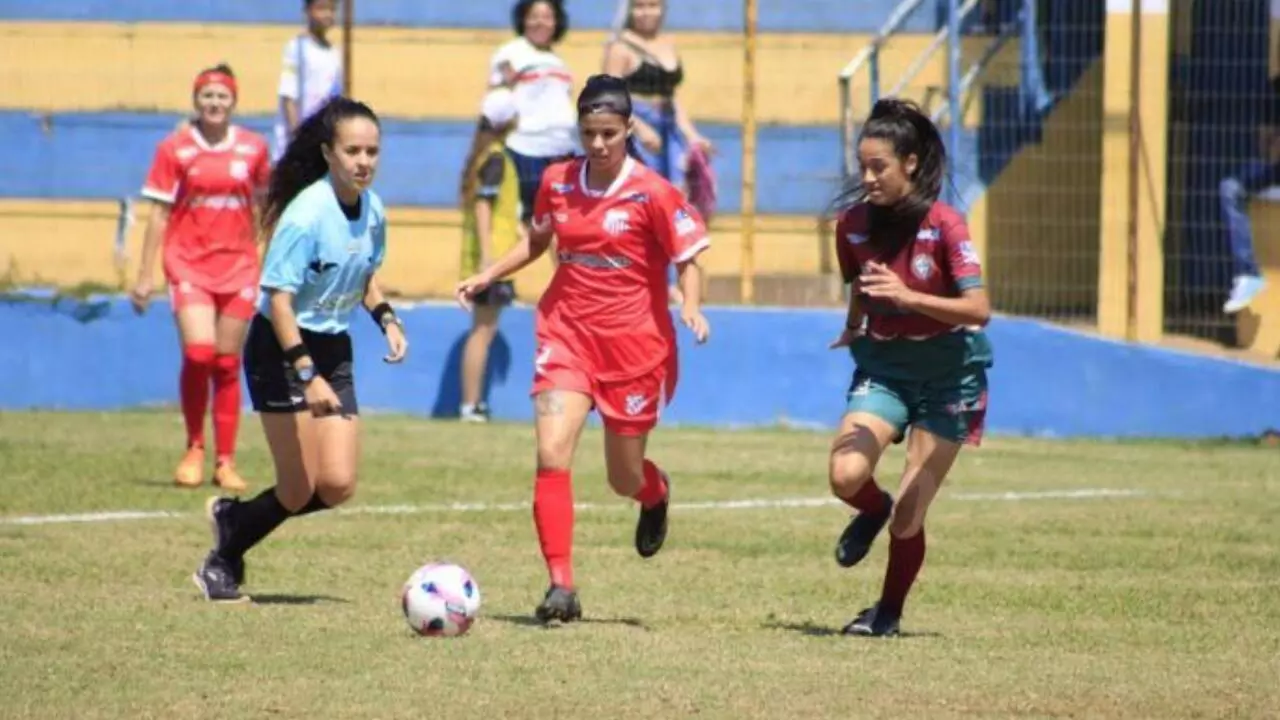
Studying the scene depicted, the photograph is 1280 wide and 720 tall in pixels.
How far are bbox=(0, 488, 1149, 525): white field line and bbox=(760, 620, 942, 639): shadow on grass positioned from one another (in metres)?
3.76

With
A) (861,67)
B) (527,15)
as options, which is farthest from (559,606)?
(861,67)

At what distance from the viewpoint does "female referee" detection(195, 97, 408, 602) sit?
31.8ft

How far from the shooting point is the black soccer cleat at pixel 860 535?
375 inches

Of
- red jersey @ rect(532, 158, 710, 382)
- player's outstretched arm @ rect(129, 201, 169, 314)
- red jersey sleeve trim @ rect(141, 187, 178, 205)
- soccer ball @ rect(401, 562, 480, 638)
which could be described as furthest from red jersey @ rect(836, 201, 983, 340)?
player's outstretched arm @ rect(129, 201, 169, 314)

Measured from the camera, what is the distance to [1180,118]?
18.3 meters

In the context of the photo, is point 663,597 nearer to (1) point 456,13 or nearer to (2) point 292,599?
(2) point 292,599

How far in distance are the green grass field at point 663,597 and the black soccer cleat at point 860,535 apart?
258 millimetres

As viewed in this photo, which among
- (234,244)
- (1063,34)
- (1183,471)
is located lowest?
(1183,471)

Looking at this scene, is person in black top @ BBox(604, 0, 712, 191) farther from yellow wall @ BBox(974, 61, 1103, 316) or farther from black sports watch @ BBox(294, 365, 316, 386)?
black sports watch @ BBox(294, 365, 316, 386)

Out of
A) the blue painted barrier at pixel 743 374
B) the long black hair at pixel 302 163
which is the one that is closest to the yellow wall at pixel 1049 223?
the blue painted barrier at pixel 743 374

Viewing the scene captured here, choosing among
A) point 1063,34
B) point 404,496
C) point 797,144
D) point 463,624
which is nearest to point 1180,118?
point 1063,34

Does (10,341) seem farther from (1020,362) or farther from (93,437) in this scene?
(1020,362)

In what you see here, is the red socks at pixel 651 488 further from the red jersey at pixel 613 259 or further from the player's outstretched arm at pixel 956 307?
the player's outstretched arm at pixel 956 307

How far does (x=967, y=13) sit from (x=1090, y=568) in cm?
885
